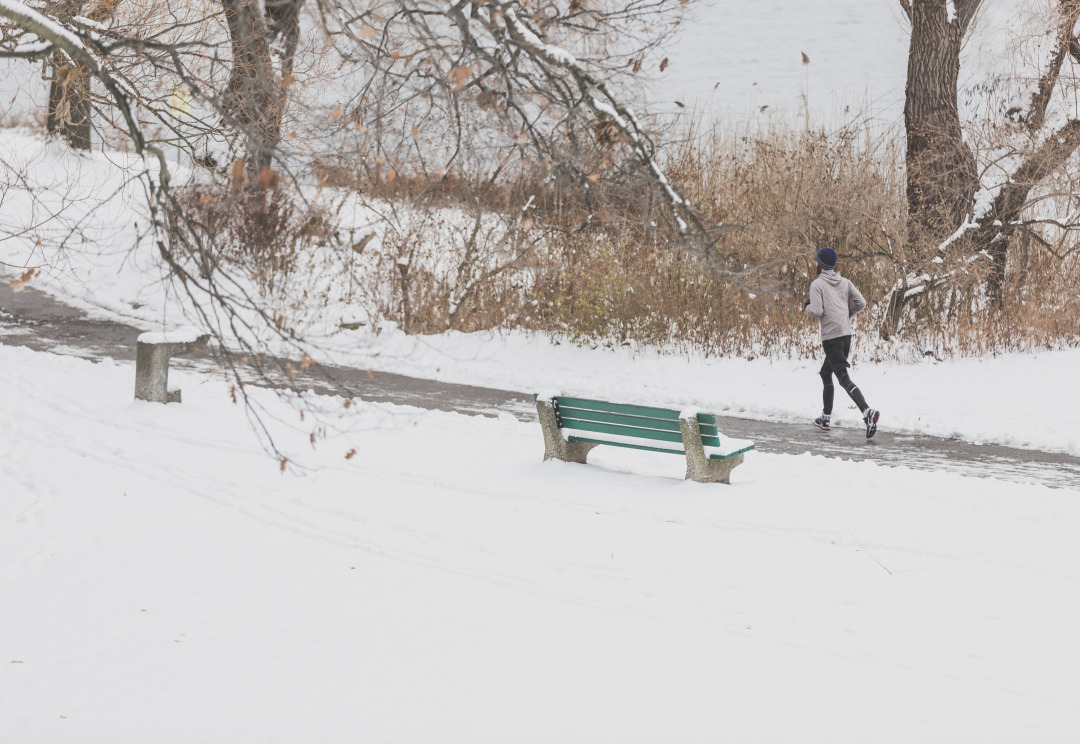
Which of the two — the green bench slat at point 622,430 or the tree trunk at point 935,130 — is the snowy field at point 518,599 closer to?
the green bench slat at point 622,430

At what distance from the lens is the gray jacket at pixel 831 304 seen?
10023mm

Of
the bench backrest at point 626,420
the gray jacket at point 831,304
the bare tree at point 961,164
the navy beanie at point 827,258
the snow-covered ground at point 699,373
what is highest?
the bare tree at point 961,164

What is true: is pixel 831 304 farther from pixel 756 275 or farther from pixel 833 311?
pixel 756 275

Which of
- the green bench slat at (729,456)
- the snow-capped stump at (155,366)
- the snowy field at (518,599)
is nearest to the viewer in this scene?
the snowy field at (518,599)

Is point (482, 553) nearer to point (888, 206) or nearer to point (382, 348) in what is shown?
point (382, 348)

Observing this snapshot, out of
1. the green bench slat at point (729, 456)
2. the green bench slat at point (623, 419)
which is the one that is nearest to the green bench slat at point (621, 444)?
the green bench slat at point (623, 419)

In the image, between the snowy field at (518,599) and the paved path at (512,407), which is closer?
the snowy field at (518,599)

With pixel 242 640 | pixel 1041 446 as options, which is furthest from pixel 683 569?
pixel 1041 446

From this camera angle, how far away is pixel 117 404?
9.97 metres

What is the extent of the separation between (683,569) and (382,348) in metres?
9.77

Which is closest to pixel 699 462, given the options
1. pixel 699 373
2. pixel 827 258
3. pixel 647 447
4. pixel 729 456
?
pixel 729 456

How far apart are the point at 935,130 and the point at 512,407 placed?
757 centimetres

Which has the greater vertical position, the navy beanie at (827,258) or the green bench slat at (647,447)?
the navy beanie at (827,258)

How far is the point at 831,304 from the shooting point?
10.0 meters
